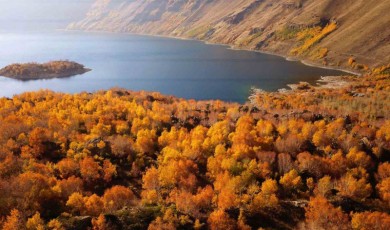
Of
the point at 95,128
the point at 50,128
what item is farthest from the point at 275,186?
the point at 50,128

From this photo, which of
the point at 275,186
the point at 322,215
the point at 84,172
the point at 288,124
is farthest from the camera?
the point at 288,124

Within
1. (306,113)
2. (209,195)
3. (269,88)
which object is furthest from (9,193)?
(269,88)

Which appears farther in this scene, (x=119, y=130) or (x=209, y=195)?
(x=119, y=130)

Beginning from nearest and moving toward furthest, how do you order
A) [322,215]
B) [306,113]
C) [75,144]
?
[322,215] < [75,144] < [306,113]

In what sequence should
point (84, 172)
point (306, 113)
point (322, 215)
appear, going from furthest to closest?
point (306, 113) → point (84, 172) → point (322, 215)

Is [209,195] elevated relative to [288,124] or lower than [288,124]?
lower

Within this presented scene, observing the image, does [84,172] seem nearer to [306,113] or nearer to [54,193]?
[54,193]

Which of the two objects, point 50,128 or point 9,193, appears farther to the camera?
point 50,128

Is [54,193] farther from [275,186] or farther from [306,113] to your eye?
[306,113]

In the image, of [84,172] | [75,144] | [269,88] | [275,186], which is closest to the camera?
[275,186]
